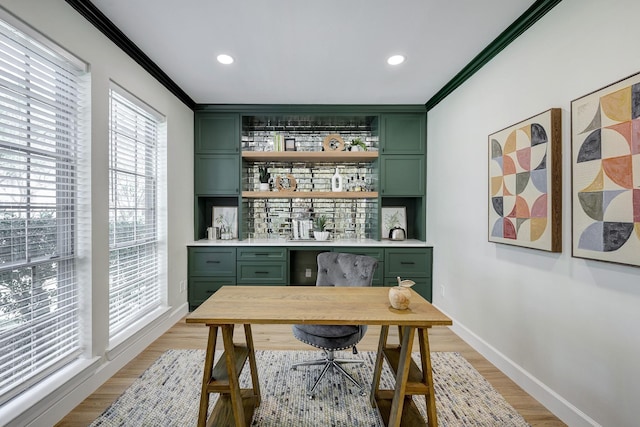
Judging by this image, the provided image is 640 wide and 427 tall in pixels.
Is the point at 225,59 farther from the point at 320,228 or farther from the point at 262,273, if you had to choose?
the point at 262,273

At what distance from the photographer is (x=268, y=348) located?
2.62m

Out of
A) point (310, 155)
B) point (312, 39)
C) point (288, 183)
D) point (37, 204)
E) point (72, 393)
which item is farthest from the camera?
point (288, 183)

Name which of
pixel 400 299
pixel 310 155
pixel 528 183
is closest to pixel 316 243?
pixel 310 155

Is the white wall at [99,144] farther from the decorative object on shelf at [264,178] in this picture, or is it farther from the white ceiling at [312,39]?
the decorative object on shelf at [264,178]

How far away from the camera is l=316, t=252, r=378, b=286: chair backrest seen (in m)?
2.16

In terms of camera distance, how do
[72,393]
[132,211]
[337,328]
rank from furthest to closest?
[132,211]
[337,328]
[72,393]

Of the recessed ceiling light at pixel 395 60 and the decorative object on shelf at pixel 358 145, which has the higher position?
the recessed ceiling light at pixel 395 60

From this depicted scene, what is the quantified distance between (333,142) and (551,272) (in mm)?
2791

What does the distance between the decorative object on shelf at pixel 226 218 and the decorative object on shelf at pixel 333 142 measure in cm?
156

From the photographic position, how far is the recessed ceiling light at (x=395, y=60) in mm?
2527

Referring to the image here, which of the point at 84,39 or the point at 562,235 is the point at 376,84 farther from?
the point at 84,39

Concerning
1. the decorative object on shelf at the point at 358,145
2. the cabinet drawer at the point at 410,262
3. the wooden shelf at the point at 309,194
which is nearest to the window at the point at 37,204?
the wooden shelf at the point at 309,194

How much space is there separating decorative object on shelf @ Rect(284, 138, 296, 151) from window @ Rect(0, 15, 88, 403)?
2.19 meters

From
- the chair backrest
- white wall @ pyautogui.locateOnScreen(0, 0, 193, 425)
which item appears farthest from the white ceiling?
the chair backrest
